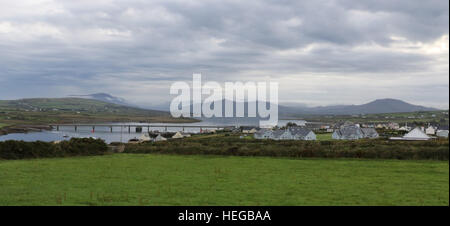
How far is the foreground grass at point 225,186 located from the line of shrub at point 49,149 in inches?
350

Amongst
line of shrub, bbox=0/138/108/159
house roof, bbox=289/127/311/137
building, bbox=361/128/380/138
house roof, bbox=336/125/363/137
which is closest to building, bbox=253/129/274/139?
house roof, bbox=289/127/311/137

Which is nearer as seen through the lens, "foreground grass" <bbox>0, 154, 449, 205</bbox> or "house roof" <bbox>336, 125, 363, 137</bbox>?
"foreground grass" <bbox>0, 154, 449, 205</bbox>

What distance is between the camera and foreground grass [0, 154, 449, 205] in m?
13.1

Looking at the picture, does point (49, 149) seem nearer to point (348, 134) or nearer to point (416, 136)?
point (348, 134)

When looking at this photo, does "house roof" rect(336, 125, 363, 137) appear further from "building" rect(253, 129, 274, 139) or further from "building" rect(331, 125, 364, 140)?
"building" rect(253, 129, 274, 139)

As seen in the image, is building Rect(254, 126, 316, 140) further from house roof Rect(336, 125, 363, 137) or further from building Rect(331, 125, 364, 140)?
house roof Rect(336, 125, 363, 137)

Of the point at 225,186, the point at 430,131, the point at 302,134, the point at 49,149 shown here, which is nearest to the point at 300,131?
the point at 302,134

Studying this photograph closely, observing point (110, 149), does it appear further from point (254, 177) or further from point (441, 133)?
point (441, 133)

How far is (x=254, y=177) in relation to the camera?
62.7 feet

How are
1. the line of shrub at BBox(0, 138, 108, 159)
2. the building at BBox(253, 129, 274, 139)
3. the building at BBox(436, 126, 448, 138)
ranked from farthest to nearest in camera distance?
1. the building at BBox(253, 129, 274, 139)
2. the building at BBox(436, 126, 448, 138)
3. the line of shrub at BBox(0, 138, 108, 159)

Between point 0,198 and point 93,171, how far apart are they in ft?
27.2

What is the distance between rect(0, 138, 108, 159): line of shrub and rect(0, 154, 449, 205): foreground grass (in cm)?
889

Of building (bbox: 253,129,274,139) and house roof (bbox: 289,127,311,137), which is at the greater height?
house roof (bbox: 289,127,311,137)

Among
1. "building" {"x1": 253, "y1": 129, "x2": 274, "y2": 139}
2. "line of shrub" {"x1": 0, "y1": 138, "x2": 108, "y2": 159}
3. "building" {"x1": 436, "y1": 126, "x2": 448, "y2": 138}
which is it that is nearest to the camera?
"line of shrub" {"x1": 0, "y1": 138, "x2": 108, "y2": 159}
